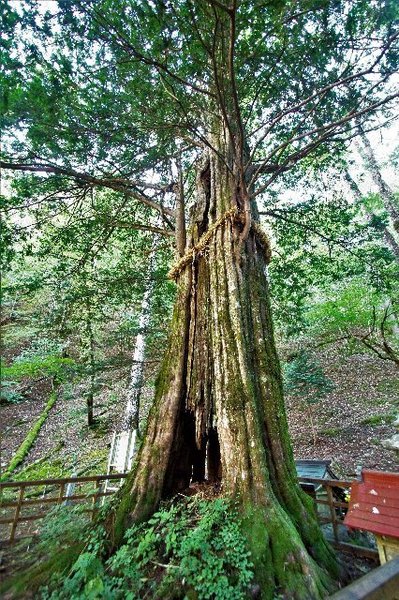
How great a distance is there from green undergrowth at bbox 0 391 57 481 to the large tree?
25.0ft

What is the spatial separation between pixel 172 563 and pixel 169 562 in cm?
5

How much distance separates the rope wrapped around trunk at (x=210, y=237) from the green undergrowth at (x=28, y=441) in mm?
7791

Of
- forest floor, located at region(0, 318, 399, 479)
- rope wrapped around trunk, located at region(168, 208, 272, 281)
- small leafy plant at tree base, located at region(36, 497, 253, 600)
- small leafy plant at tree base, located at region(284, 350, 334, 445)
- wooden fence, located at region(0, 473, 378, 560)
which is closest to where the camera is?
small leafy plant at tree base, located at region(36, 497, 253, 600)

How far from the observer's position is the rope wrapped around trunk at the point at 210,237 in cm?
409

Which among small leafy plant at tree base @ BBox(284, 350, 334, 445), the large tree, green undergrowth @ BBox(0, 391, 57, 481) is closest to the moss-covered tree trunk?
the large tree

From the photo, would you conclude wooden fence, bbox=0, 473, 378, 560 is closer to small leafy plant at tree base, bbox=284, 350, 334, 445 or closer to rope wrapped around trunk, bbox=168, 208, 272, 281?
rope wrapped around trunk, bbox=168, 208, 272, 281

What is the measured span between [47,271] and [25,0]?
11.9ft

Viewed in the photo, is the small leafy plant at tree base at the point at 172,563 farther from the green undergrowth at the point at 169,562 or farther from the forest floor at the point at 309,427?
the forest floor at the point at 309,427

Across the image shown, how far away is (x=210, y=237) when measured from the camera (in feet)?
13.8

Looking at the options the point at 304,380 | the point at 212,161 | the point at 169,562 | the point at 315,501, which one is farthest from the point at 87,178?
the point at 304,380

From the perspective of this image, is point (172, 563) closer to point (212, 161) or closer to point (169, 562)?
point (169, 562)

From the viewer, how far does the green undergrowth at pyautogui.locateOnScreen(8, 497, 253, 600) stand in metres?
2.14

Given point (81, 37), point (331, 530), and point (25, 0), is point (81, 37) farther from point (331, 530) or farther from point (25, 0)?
point (331, 530)

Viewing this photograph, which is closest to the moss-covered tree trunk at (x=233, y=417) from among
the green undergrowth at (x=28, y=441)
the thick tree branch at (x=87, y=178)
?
the thick tree branch at (x=87, y=178)
